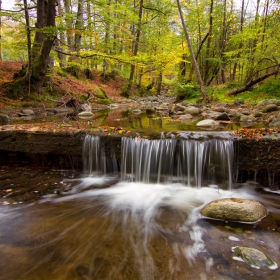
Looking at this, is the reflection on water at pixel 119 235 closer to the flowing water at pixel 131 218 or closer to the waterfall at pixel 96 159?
the flowing water at pixel 131 218

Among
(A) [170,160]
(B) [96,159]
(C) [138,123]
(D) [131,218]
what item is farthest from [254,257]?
(C) [138,123]

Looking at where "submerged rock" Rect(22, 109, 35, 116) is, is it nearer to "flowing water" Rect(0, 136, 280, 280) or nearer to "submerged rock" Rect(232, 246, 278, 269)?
"flowing water" Rect(0, 136, 280, 280)

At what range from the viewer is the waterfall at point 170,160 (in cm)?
488

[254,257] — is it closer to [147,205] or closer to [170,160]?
[147,205]

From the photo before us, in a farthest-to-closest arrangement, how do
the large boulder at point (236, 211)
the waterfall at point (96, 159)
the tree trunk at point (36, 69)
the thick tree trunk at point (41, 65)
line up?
the tree trunk at point (36, 69) → the thick tree trunk at point (41, 65) → the waterfall at point (96, 159) → the large boulder at point (236, 211)

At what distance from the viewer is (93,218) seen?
3834mm

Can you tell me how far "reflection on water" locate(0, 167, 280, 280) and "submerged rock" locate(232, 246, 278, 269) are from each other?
8cm

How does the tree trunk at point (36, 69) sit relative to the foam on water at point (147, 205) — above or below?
above

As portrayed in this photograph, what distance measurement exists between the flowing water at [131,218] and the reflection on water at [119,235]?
0.04ft

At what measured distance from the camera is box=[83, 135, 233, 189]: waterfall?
488cm

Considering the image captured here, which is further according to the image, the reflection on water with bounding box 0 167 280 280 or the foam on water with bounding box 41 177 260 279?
the foam on water with bounding box 41 177 260 279

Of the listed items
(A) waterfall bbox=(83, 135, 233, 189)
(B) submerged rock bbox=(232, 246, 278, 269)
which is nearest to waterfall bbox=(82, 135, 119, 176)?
(A) waterfall bbox=(83, 135, 233, 189)

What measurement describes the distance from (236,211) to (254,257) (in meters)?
0.88

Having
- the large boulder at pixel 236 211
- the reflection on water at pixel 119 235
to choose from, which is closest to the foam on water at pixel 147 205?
Result: the reflection on water at pixel 119 235
